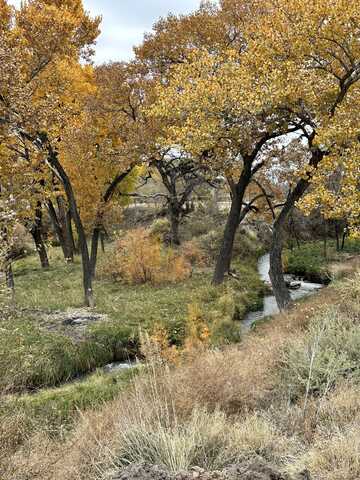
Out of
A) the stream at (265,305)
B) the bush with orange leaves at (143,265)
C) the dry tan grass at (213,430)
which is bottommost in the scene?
the stream at (265,305)

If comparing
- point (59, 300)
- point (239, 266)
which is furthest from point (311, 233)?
point (59, 300)

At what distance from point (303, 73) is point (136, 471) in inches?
389

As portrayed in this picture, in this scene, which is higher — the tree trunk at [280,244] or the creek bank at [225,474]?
the tree trunk at [280,244]

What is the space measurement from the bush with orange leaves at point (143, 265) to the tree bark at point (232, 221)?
6.92 feet

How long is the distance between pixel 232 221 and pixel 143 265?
4451 millimetres

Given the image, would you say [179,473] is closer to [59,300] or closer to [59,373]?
[59,373]

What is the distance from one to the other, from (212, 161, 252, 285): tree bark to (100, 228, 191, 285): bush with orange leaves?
2109 millimetres

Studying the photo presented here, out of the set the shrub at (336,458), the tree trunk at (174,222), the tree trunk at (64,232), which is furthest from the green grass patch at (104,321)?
the tree trunk at (174,222)

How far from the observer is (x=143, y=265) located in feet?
61.3

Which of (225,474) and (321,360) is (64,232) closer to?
(321,360)

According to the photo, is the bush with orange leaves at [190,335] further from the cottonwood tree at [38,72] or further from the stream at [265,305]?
the cottonwood tree at [38,72]

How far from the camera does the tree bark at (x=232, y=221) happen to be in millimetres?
15555

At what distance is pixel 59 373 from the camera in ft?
33.9

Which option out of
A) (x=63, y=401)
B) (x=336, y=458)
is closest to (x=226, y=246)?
(x=63, y=401)
